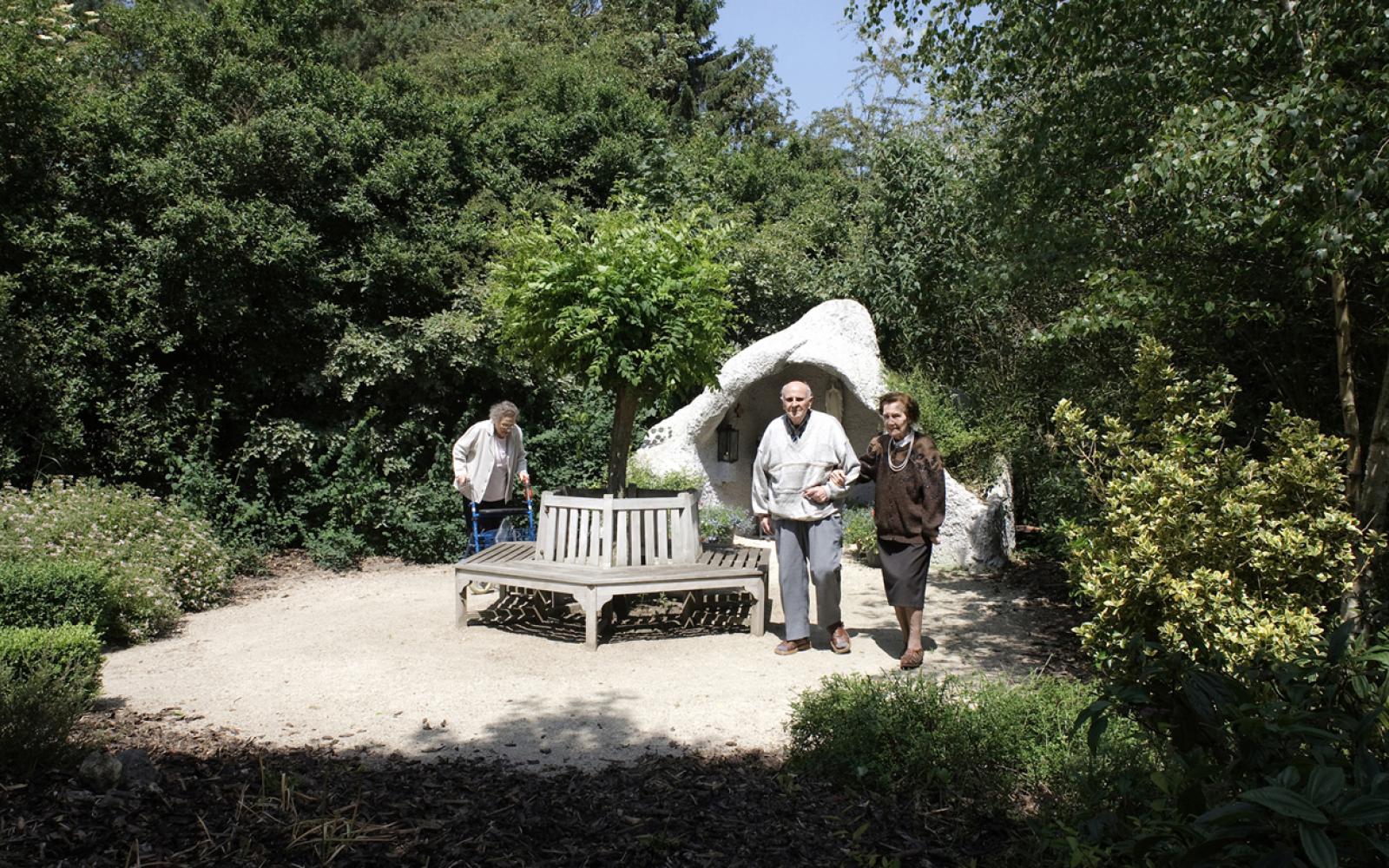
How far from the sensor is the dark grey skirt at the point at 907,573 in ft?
19.0

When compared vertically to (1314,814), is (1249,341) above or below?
above

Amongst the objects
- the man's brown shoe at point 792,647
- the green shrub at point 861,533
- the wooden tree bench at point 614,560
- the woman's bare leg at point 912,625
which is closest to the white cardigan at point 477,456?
the wooden tree bench at point 614,560

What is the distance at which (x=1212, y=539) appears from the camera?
4.78m

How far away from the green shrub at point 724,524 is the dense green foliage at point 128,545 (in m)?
4.61

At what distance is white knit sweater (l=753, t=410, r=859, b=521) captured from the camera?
617cm

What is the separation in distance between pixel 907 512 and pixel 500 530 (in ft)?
12.1

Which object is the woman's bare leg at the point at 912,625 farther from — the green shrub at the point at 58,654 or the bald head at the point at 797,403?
the green shrub at the point at 58,654

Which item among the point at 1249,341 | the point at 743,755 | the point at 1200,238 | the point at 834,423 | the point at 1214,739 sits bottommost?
the point at 743,755

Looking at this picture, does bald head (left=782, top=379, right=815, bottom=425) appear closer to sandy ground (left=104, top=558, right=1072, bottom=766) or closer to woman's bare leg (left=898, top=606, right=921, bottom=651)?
woman's bare leg (left=898, top=606, right=921, bottom=651)

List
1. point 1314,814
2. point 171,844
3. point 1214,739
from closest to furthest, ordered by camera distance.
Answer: point 1314,814
point 1214,739
point 171,844

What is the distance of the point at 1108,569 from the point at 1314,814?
3.93m

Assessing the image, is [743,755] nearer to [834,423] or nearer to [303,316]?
Answer: [834,423]

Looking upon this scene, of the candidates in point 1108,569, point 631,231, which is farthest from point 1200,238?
point 631,231

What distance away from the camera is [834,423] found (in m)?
6.27
